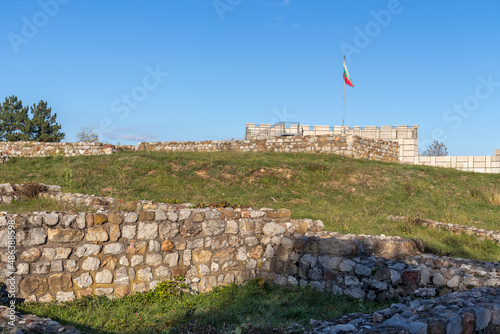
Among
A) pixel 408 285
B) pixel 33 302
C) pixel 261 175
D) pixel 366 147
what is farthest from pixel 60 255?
pixel 366 147

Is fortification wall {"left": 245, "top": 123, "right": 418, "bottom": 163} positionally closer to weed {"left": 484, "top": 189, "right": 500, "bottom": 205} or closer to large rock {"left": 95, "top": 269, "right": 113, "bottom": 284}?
weed {"left": 484, "top": 189, "right": 500, "bottom": 205}

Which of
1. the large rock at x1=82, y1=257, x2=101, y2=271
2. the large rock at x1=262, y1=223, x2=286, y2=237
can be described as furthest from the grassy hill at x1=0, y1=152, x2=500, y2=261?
the large rock at x1=82, y1=257, x2=101, y2=271

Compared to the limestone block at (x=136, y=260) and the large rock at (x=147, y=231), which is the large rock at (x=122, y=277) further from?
the large rock at (x=147, y=231)

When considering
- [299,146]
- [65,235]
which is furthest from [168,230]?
[299,146]

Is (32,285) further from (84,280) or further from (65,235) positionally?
(65,235)

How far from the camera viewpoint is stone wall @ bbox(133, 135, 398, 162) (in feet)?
77.3

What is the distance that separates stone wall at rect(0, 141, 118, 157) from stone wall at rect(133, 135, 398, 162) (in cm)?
343

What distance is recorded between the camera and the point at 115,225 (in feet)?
19.0

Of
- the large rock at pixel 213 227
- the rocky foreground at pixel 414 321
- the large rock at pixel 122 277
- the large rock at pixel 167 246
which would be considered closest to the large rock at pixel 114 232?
the large rock at pixel 122 277

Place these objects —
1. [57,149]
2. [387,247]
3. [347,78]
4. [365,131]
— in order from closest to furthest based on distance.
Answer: [387,247], [57,149], [347,78], [365,131]

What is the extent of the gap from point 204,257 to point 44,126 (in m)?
46.7

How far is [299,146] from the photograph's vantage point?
24219 mm

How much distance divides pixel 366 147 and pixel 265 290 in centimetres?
2036

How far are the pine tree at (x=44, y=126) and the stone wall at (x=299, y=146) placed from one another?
2636 cm
